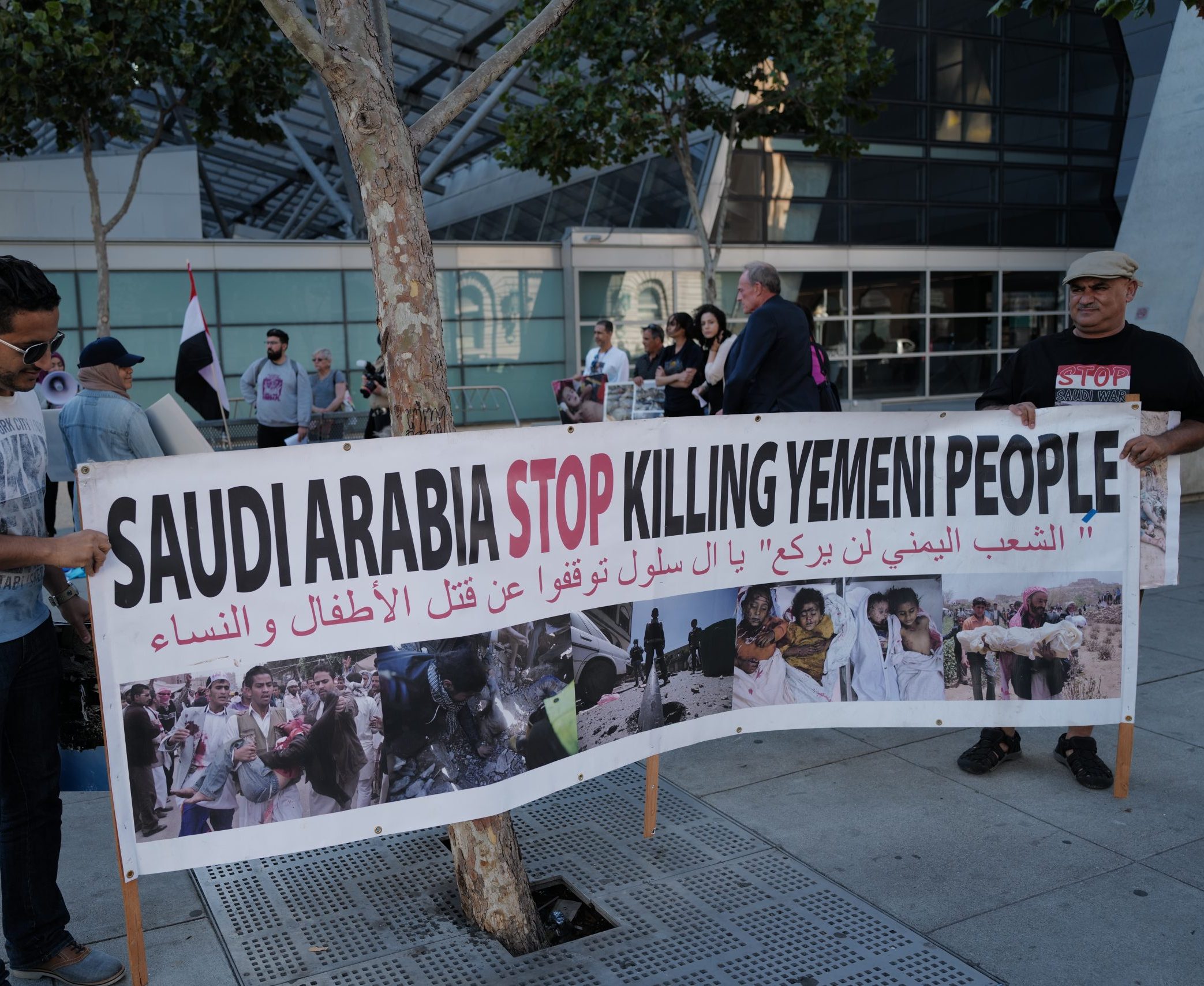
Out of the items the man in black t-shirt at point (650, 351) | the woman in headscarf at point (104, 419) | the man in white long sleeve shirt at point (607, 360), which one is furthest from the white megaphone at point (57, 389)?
the woman in headscarf at point (104, 419)

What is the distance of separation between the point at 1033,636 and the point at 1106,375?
3.63 feet

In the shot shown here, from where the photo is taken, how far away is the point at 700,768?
458 centimetres

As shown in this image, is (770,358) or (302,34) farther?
(770,358)

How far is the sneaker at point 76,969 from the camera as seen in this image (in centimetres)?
308

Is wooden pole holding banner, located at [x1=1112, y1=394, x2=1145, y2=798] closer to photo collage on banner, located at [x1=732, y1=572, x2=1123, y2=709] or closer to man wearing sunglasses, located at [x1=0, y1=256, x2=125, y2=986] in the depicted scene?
photo collage on banner, located at [x1=732, y1=572, x2=1123, y2=709]

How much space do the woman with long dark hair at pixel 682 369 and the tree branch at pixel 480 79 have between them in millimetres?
5856

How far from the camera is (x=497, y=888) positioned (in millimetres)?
3283

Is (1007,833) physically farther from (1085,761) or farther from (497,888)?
(497,888)

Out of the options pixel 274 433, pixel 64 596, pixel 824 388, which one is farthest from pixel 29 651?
pixel 274 433

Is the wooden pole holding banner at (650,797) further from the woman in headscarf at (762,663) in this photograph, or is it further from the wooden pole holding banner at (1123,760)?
the wooden pole holding banner at (1123,760)

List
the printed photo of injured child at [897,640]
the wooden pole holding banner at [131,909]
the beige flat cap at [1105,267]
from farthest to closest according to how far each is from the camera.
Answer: the beige flat cap at [1105,267], the printed photo of injured child at [897,640], the wooden pole holding banner at [131,909]

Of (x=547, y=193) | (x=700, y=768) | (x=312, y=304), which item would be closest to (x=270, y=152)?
(x=547, y=193)

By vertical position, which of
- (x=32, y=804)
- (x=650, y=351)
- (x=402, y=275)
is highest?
(x=402, y=275)

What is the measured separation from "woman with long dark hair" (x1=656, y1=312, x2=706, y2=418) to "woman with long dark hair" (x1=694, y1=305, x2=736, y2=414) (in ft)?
0.28
